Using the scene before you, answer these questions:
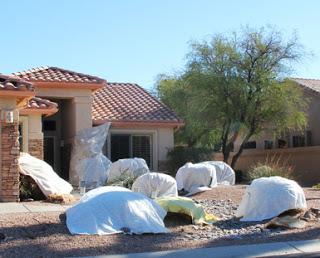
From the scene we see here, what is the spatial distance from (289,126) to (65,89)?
11.2m

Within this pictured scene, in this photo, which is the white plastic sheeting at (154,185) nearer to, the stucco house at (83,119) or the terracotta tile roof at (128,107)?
the stucco house at (83,119)

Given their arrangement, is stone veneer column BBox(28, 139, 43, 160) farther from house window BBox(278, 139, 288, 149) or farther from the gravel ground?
house window BBox(278, 139, 288, 149)

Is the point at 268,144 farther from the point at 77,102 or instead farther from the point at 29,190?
the point at 29,190

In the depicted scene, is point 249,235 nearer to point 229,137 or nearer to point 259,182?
point 259,182

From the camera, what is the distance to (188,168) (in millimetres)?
19531

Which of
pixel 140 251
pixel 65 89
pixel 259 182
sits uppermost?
pixel 65 89

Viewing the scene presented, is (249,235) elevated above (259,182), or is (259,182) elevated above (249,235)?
(259,182)

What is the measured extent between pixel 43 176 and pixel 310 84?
22.2 meters

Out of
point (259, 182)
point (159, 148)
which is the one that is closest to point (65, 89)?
point (159, 148)

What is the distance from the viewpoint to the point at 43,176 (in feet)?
58.2

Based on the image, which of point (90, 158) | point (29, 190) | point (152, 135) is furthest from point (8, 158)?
point (152, 135)

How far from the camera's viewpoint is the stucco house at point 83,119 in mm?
22172

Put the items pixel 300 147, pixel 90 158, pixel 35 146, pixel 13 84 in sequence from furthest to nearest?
1. pixel 300 147
2. pixel 90 158
3. pixel 35 146
4. pixel 13 84

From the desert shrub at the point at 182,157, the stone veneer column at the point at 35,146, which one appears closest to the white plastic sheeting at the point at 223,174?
the desert shrub at the point at 182,157
